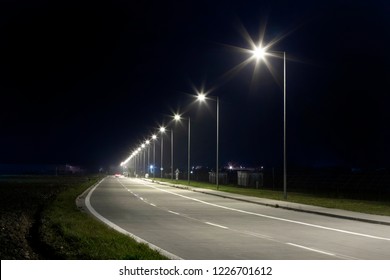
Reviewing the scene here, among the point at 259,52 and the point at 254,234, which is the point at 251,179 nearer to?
the point at 259,52

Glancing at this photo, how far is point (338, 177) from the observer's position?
6788cm

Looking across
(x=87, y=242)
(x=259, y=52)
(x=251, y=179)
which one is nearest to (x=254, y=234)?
(x=87, y=242)

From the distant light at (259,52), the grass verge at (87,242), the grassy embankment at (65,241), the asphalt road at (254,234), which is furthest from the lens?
the distant light at (259,52)

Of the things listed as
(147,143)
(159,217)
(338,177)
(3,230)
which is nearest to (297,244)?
(3,230)

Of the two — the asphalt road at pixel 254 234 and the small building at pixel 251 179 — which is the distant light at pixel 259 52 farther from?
the small building at pixel 251 179

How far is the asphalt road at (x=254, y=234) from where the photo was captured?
51.6 feet

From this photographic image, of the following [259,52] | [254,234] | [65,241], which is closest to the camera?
[65,241]

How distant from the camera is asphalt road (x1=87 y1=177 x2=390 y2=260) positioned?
15742 millimetres

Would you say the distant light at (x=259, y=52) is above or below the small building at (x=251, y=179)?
above

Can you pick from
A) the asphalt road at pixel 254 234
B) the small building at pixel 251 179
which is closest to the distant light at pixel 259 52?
the asphalt road at pixel 254 234

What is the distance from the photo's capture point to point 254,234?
20.6 meters

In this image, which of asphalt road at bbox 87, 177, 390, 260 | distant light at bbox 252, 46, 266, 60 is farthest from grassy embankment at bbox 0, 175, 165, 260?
distant light at bbox 252, 46, 266, 60

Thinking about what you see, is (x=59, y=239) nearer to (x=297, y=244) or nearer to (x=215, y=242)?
(x=215, y=242)

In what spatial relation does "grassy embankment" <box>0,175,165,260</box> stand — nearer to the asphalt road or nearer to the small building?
the asphalt road
